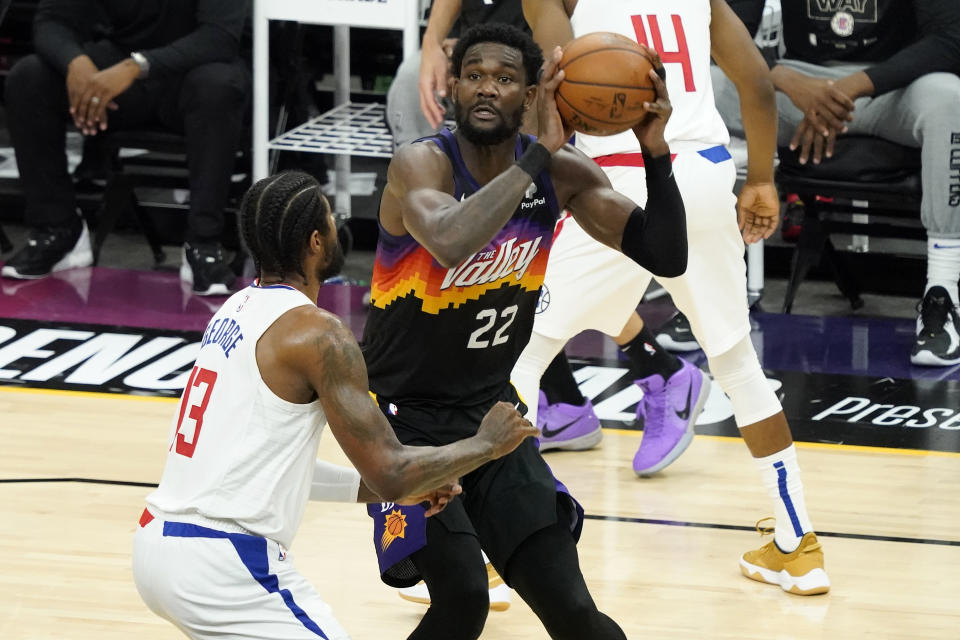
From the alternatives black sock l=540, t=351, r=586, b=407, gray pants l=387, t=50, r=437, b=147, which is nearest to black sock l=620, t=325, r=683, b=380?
black sock l=540, t=351, r=586, b=407

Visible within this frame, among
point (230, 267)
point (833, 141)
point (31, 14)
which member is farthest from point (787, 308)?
point (31, 14)

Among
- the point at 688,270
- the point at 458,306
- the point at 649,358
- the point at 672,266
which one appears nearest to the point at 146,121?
the point at 649,358

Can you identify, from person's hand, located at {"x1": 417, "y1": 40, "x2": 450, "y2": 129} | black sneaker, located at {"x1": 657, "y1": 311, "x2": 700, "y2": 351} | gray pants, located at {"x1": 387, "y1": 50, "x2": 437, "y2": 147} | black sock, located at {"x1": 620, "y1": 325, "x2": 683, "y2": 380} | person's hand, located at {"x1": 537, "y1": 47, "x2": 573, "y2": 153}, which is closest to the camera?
person's hand, located at {"x1": 537, "y1": 47, "x2": 573, "y2": 153}

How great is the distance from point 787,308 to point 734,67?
3099 millimetres

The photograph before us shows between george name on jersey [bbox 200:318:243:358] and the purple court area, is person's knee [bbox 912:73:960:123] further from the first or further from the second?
george name on jersey [bbox 200:318:243:358]

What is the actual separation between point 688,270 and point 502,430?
1511 millimetres

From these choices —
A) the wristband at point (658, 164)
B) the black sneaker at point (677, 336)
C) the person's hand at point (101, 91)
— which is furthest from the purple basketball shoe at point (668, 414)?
the person's hand at point (101, 91)

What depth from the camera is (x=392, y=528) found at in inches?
134

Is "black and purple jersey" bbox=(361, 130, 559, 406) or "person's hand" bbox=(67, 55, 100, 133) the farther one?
"person's hand" bbox=(67, 55, 100, 133)

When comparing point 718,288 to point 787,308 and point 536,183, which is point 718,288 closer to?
point 536,183

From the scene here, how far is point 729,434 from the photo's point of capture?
19.2 feet

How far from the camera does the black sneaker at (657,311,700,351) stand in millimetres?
6824

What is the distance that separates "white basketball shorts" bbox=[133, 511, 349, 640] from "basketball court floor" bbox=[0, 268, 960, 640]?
1185mm

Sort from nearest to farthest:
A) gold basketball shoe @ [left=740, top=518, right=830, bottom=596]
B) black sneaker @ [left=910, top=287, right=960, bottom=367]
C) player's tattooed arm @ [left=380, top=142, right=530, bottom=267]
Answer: player's tattooed arm @ [left=380, top=142, right=530, bottom=267]
gold basketball shoe @ [left=740, top=518, right=830, bottom=596]
black sneaker @ [left=910, top=287, right=960, bottom=367]
